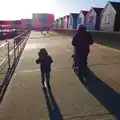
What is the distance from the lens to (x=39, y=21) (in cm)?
8500

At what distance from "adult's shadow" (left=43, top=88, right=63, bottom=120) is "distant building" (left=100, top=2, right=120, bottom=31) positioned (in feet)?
98.5

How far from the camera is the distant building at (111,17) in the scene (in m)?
33.8

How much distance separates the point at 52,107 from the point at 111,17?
3240cm

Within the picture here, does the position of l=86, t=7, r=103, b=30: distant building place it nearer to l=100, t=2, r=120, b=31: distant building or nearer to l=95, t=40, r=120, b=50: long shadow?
l=100, t=2, r=120, b=31: distant building

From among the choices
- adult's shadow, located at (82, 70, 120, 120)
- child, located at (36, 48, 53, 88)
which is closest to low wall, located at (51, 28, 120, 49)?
adult's shadow, located at (82, 70, 120, 120)

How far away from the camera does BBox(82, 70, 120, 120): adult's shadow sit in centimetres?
468

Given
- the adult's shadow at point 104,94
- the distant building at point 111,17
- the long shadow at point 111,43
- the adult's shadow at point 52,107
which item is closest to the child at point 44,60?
the adult's shadow at point 52,107

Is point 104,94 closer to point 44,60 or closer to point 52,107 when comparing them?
point 52,107

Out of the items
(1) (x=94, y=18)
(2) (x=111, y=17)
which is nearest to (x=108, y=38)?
(2) (x=111, y=17)

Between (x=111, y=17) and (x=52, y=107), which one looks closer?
(x=52, y=107)

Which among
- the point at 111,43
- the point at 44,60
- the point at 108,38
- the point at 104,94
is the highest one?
the point at 44,60

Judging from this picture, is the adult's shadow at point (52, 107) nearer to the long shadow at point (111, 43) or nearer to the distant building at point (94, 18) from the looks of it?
the long shadow at point (111, 43)

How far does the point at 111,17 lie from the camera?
35.2m

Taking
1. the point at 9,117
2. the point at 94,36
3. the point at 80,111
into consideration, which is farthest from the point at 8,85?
the point at 94,36
